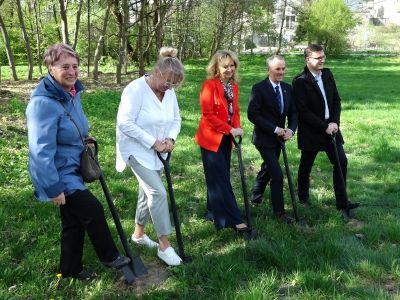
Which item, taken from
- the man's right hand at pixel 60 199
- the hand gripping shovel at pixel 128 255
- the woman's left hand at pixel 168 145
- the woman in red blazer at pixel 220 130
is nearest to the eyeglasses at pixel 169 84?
the woman's left hand at pixel 168 145

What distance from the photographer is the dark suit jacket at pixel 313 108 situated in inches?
234

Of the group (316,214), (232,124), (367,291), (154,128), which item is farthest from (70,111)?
(316,214)

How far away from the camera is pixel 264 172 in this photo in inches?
247

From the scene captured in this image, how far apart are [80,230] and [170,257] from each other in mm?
962

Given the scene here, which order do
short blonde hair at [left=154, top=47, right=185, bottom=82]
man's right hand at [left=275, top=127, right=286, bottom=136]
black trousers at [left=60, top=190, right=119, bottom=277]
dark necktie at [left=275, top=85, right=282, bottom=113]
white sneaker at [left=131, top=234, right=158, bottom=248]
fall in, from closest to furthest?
black trousers at [left=60, top=190, right=119, bottom=277] → short blonde hair at [left=154, top=47, right=185, bottom=82] → white sneaker at [left=131, top=234, right=158, bottom=248] → man's right hand at [left=275, top=127, right=286, bottom=136] → dark necktie at [left=275, top=85, right=282, bottom=113]

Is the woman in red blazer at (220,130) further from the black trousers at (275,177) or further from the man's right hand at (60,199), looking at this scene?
the man's right hand at (60,199)

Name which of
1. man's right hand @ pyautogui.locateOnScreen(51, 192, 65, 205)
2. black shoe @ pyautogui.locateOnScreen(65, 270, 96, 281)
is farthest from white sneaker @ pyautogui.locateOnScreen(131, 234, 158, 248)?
man's right hand @ pyautogui.locateOnScreen(51, 192, 65, 205)

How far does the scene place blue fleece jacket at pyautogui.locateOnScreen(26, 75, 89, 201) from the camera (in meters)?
3.53

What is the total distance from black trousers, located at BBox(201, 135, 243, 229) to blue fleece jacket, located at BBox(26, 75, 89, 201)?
184 cm

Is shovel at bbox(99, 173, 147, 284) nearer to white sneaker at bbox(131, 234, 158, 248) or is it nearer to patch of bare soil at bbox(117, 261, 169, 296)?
patch of bare soil at bbox(117, 261, 169, 296)

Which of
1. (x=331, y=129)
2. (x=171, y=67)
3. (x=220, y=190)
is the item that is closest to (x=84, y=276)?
(x=220, y=190)

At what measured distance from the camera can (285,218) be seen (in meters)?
5.65

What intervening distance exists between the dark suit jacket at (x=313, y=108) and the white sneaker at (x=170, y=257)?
8.40 feet

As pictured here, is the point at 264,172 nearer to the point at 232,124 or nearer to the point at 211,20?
the point at 232,124
